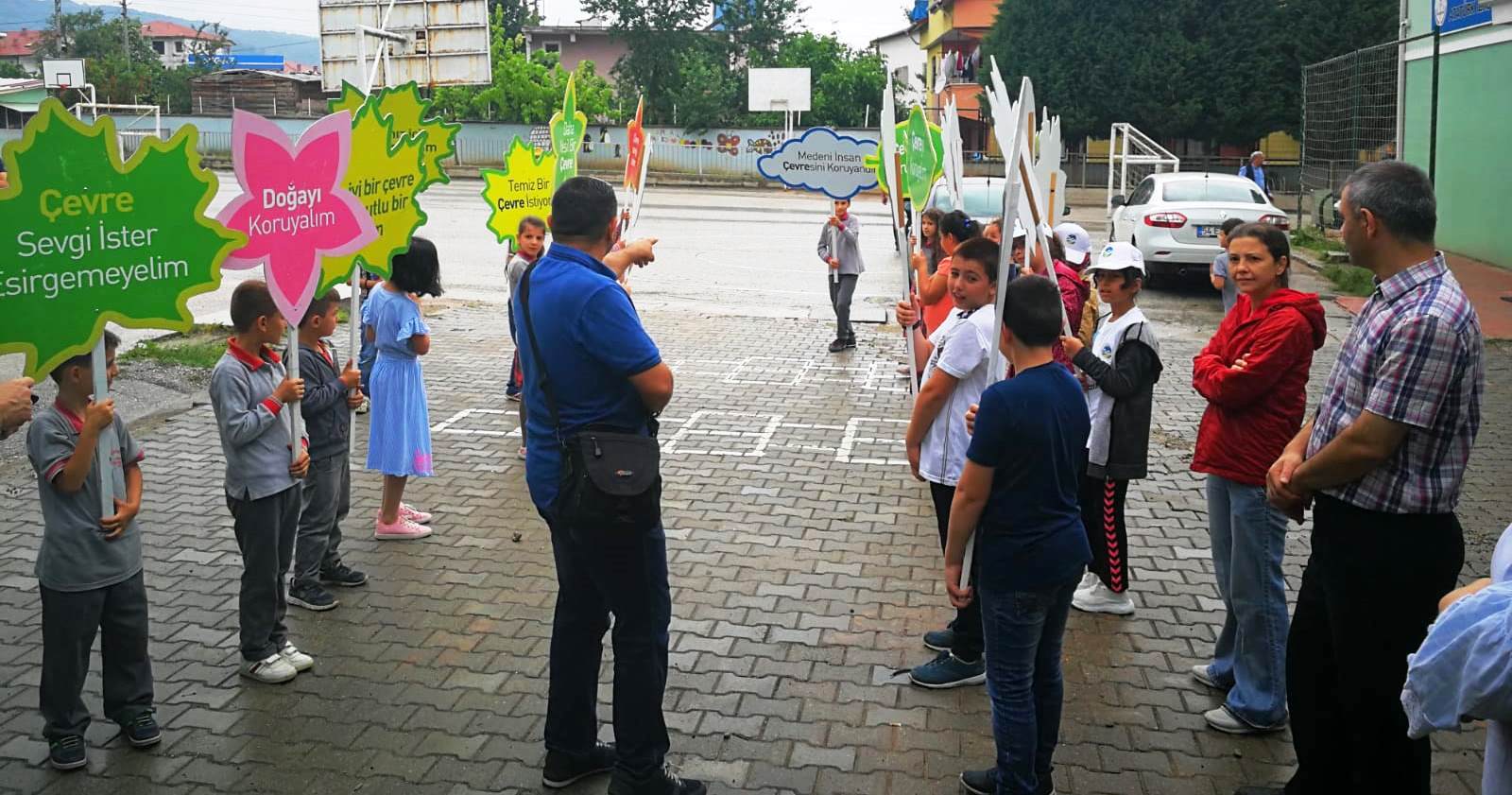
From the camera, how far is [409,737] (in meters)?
4.55

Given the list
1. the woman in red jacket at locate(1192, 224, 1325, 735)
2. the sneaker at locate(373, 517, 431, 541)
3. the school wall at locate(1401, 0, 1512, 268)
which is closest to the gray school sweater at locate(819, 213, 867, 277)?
the sneaker at locate(373, 517, 431, 541)

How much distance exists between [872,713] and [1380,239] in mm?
2478

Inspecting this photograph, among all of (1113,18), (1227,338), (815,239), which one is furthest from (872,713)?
(1113,18)

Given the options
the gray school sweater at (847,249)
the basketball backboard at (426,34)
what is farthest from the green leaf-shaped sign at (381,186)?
the basketball backboard at (426,34)

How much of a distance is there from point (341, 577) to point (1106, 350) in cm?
379

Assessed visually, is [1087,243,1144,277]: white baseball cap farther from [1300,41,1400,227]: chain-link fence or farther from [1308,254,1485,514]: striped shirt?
[1300,41,1400,227]: chain-link fence

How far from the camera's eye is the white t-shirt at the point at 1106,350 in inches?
209

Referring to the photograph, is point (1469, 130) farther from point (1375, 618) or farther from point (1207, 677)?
point (1375, 618)

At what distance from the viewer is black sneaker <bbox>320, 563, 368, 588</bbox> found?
241 inches

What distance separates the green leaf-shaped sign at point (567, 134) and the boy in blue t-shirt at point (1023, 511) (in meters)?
6.03

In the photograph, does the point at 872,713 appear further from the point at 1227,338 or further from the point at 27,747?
the point at 27,747

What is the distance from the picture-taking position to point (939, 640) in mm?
5406

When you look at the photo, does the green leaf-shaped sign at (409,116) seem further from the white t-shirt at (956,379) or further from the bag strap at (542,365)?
the white t-shirt at (956,379)

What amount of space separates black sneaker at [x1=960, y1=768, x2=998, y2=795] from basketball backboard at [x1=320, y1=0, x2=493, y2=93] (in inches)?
749
